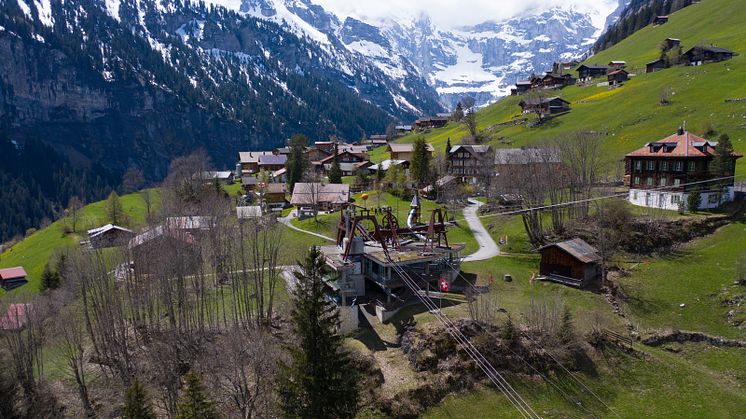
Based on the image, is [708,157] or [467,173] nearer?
[708,157]

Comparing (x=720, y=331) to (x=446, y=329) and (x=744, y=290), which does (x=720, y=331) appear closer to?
(x=744, y=290)

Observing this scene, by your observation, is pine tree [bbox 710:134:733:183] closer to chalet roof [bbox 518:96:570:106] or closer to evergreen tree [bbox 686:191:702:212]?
evergreen tree [bbox 686:191:702:212]

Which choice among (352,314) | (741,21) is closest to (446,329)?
(352,314)

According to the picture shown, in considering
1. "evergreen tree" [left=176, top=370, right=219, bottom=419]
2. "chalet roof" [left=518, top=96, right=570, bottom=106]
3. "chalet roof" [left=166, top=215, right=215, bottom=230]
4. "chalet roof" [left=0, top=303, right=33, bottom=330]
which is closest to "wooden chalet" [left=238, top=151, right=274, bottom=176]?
"chalet roof" [left=518, top=96, right=570, bottom=106]

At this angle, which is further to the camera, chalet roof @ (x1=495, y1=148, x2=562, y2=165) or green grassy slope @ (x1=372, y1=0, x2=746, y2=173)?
green grassy slope @ (x1=372, y1=0, x2=746, y2=173)

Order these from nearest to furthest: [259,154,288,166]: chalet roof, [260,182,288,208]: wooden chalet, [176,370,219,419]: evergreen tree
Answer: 1. [176,370,219,419]: evergreen tree
2. [260,182,288,208]: wooden chalet
3. [259,154,288,166]: chalet roof

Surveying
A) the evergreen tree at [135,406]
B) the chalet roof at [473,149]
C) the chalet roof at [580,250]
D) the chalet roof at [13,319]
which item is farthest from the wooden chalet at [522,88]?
the evergreen tree at [135,406]
